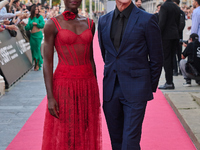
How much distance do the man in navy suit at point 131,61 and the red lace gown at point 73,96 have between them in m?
0.18

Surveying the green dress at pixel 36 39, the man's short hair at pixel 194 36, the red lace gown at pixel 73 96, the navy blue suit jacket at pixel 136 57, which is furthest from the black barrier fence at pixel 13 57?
the navy blue suit jacket at pixel 136 57

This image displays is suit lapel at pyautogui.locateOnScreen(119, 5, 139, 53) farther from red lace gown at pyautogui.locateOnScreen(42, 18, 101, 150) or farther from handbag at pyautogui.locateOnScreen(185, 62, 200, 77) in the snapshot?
handbag at pyautogui.locateOnScreen(185, 62, 200, 77)

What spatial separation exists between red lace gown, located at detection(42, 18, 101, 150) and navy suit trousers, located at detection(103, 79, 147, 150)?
182 millimetres

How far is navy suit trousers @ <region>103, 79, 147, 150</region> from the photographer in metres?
2.98

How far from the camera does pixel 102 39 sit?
123 inches

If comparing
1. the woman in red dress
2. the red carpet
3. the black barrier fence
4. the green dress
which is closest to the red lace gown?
the woman in red dress

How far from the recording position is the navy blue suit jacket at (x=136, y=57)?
2.92m

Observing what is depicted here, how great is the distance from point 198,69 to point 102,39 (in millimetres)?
5196

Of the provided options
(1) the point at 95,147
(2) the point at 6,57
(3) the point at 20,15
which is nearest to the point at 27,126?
(1) the point at 95,147

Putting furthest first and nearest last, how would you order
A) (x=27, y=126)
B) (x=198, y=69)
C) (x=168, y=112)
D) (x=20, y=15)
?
(x=20, y=15) < (x=198, y=69) < (x=168, y=112) < (x=27, y=126)

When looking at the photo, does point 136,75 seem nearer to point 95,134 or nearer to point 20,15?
point 95,134

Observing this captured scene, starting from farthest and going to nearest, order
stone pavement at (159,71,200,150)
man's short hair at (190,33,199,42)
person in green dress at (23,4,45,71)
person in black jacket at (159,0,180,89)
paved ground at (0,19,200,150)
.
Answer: person in green dress at (23,4,45,71)
man's short hair at (190,33,199,42)
person in black jacket at (159,0,180,89)
paved ground at (0,19,200,150)
stone pavement at (159,71,200,150)

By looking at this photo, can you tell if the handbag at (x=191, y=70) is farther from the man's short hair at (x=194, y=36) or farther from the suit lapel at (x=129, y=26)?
the suit lapel at (x=129, y=26)

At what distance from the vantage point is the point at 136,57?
2.95 metres
